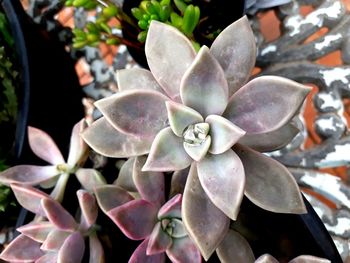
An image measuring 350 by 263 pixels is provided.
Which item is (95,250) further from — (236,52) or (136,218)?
(236,52)

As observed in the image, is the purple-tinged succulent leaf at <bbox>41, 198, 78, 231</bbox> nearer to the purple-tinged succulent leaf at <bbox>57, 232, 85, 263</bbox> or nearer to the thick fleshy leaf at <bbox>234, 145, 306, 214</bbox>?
the purple-tinged succulent leaf at <bbox>57, 232, 85, 263</bbox>

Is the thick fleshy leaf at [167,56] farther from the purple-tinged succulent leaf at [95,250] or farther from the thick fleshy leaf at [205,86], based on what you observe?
the purple-tinged succulent leaf at [95,250]

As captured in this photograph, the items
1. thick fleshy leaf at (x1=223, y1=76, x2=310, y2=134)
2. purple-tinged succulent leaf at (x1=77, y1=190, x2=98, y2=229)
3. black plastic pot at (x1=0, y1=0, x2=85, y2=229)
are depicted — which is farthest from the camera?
black plastic pot at (x1=0, y1=0, x2=85, y2=229)

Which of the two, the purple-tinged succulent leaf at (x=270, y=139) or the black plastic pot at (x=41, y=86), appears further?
the black plastic pot at (x=41, y=86)

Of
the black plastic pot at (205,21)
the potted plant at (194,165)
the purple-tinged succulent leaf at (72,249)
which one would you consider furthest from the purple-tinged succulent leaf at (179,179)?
the black plastic pot at (205,21)

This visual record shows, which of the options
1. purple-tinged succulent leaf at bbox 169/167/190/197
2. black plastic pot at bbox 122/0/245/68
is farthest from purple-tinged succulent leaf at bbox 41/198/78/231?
black plastic pot at bbox 122/0/245/68

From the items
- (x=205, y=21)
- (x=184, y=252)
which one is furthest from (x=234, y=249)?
(x=205, y=21)
